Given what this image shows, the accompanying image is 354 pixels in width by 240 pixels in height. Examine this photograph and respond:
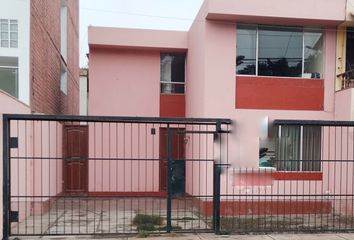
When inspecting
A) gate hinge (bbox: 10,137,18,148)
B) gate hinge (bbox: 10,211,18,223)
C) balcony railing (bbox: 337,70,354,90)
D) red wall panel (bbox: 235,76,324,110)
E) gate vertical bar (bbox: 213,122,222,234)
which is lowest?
gate hinge (bbox: 10,211,18,223)

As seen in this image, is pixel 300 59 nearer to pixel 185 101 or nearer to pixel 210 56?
pixel 210 56

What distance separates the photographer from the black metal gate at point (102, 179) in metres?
7.64

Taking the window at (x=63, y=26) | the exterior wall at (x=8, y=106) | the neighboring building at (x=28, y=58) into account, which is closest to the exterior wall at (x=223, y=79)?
the neighboring building at (x=28, y=58)

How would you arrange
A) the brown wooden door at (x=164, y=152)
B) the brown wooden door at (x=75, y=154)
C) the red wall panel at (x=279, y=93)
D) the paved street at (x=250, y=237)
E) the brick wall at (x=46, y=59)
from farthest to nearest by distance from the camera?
1. the brown wooden door at (x=75, y=154)
2. the brown wooden door at (x=164, y=152)
3. the red wall panel at (x=279, y=93)
4. the brick wall at (x=46, y=59)
5. the paved street at (x=250, y=237)

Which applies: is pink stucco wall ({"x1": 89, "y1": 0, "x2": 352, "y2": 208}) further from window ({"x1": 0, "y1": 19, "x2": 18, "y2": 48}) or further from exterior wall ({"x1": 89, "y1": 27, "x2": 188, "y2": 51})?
window ({"x1": 0, "y1": 19, "x2": 18, "y2": 48})

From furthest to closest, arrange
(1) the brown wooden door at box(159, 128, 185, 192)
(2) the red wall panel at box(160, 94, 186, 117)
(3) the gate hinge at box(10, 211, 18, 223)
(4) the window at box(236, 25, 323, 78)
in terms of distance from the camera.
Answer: (2) the red wall panel at box(160, 94, 186, 117)
(1) the brown wooden door at box(159, 128, 185, 192)
(4) the window at box(236, 25, 323, 78)
(3) the gate hinge at box(10, 211, 18, 223)

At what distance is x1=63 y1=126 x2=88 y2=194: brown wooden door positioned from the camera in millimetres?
14352

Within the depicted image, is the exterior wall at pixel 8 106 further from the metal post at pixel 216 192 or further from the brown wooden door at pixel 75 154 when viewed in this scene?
the brown wooden door at pixel 75 154

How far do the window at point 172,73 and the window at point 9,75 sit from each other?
5.72 meters

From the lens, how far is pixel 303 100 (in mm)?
12164

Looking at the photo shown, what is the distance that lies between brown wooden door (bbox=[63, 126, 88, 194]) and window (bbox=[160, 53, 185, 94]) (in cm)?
345

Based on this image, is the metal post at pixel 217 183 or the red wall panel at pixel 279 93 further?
the red wall panel at pixel 279 93

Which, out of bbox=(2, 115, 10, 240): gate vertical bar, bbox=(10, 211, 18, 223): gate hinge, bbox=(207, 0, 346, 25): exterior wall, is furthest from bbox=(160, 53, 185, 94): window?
bbox=(10, 211, 18, 223): gate hinge

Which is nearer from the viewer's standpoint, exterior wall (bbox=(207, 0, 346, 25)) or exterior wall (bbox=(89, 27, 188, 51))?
exterior wall (bbox=(207, 0, 346, 25))
